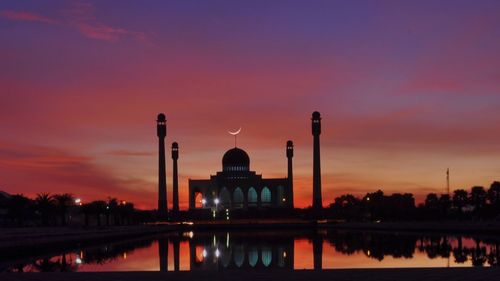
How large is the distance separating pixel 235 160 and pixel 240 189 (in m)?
4.83

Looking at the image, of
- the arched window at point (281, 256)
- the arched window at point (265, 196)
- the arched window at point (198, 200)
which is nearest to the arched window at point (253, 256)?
the arched window at point (281, 256)

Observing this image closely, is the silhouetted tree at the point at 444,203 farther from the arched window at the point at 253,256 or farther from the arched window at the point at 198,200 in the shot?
the arched window at the point at 253,256

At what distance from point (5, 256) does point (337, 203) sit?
91.6m

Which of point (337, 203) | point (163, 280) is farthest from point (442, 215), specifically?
point (163, 280)

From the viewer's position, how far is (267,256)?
1104 inches

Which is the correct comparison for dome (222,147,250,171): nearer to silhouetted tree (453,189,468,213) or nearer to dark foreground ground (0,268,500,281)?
silhouetted tree (453,189,468,213)

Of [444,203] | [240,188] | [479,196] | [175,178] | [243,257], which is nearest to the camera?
[243,257]

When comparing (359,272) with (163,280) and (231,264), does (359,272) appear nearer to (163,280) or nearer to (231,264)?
(163,280)

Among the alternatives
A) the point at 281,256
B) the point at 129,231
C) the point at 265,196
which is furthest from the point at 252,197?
the point at 281,256

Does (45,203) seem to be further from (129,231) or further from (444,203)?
(444,203)

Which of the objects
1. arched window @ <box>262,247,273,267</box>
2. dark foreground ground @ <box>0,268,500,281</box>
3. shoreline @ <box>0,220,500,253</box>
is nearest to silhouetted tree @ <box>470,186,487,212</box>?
shoreline @ <box>0,220,500,253</box>

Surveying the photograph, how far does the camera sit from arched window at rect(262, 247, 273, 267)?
2521cm

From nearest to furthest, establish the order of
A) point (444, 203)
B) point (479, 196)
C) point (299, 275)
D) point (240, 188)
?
point (299, 275) → point (479, 196) → point (444, 203) → point (240, 188)

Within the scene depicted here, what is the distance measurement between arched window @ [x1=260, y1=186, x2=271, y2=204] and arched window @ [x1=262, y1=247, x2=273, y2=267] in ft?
251
